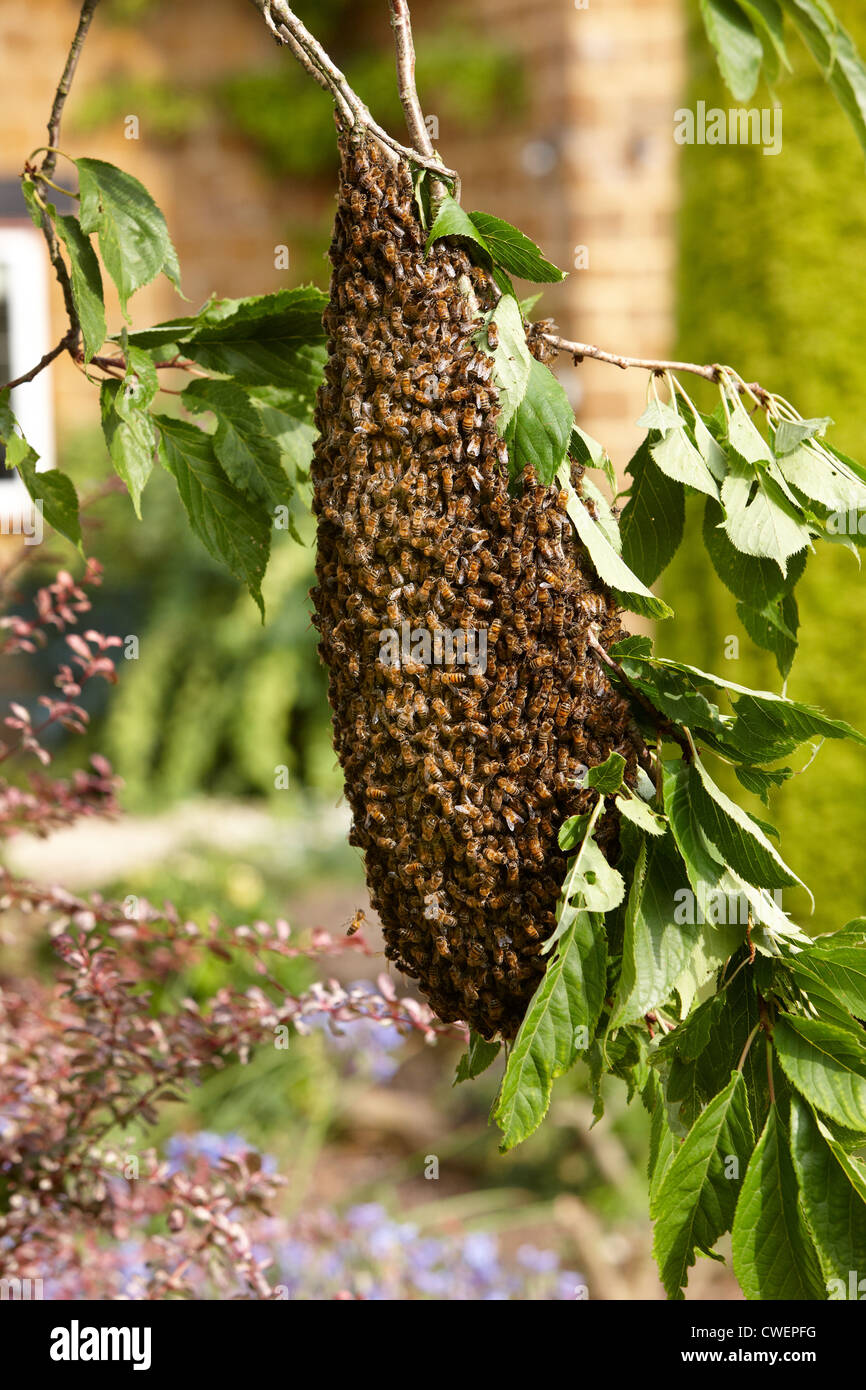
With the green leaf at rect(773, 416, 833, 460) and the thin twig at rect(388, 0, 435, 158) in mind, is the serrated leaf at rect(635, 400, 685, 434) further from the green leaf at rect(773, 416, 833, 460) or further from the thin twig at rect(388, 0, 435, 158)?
the thin twig at rect(388, 0, 435, 158)

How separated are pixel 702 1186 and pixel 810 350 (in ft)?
9.36

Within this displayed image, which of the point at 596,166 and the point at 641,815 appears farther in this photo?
the point at 596,166

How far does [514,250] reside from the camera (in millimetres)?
1021

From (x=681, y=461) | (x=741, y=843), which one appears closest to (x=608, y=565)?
(x=681, y=461)

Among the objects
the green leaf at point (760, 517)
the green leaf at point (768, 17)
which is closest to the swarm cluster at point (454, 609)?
the green leaf at point (760, 517)

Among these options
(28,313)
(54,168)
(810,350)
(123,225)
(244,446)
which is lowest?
(244,446)

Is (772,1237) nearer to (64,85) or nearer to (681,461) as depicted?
(681,461)

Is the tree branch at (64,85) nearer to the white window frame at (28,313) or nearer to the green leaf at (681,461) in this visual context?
the green leaf at (681,461)

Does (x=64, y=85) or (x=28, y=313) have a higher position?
(x=28, y=313)

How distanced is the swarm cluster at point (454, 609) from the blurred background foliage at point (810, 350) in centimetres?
239

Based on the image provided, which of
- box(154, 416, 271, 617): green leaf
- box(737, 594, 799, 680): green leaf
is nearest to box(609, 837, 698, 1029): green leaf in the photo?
box(737, 594, 799, 680): green leaf

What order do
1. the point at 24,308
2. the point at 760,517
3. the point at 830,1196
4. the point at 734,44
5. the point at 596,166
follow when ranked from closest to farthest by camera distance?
1. the point at 830,1196
2. the point at 760,517
3. the point at 734,44
4. the point at 596,166
5. the point at 24,308

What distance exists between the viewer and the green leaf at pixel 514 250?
101cm

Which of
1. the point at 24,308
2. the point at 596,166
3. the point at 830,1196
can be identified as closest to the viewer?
the point at 830,1196
